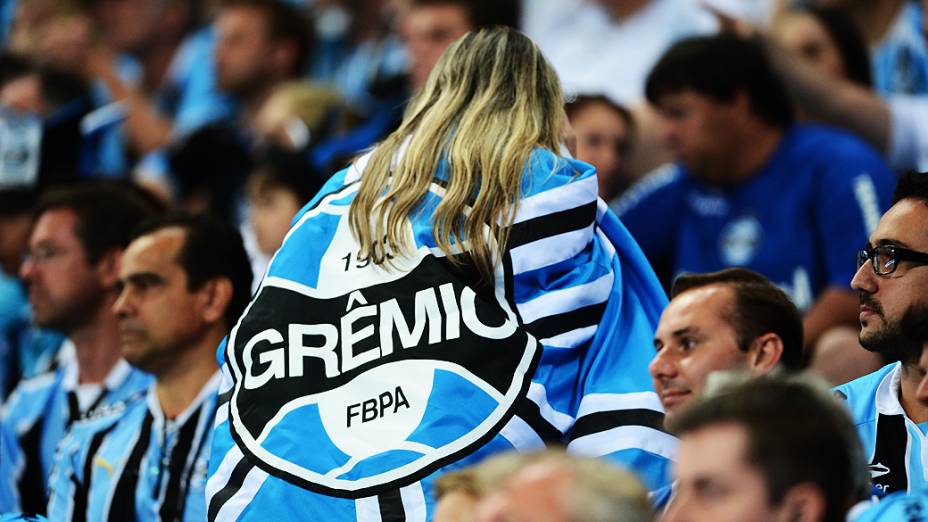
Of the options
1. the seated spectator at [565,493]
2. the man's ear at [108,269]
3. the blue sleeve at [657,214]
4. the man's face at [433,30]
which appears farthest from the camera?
the man's face at [433,30]

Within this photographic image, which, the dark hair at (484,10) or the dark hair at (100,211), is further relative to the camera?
the dark hair at (484,10)

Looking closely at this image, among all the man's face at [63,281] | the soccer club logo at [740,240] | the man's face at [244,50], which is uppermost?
the man's face at [244,50]

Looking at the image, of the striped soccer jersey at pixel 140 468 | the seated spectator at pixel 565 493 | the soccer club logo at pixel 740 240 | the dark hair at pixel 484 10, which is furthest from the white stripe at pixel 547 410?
the dark hair at pixel 484 10

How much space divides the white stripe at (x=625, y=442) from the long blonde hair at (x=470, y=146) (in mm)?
424

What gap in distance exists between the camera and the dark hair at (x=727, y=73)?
208 inches

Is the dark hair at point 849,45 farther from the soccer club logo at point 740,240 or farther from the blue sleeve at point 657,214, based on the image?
the soccer club logo at point 740,240

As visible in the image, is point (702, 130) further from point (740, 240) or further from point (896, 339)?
point (896, 339)

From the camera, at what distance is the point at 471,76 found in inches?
135

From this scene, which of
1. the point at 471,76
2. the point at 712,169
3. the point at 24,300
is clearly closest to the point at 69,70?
the point at 24,300

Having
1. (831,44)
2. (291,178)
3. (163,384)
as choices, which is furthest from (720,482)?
(831,44)

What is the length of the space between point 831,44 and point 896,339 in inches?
111

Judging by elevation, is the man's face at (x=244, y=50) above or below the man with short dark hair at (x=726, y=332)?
above

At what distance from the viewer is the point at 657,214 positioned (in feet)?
18.5

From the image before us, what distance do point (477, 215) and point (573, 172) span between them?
27cm
